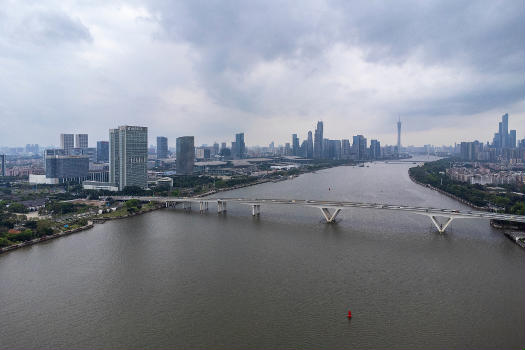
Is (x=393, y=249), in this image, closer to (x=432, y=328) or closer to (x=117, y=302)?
(x=432, y=328)

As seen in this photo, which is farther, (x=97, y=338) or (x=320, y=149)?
(x=320, y=149)

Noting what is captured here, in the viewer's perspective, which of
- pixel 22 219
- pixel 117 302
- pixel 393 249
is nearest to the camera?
pixel 117 302

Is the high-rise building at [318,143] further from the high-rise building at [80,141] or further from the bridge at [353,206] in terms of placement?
the bridge at [353,206]

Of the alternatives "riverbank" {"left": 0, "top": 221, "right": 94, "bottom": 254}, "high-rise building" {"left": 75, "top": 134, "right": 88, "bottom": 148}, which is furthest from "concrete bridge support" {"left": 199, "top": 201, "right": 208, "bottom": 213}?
"high-rise building" {"left": 75, "top": 134, "right": 88, "bottom": 148}

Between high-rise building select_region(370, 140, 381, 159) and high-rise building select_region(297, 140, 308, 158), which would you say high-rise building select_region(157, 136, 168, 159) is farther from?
high-rise building select_region(370, 140, 381, 159)

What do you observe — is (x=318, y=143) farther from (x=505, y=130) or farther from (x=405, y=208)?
(x=405, y=208)

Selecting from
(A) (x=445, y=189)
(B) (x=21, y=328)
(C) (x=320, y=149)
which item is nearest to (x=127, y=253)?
(B) (x=21, y=328)

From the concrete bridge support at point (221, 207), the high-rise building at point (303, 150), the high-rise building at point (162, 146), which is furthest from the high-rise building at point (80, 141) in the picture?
the concrete bridge support at point (221, 207)
